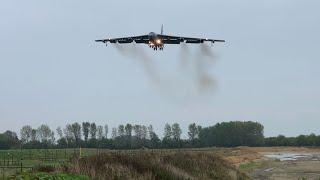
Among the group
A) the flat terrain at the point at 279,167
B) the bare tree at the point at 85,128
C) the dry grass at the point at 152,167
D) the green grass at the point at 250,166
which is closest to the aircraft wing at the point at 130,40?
the dry grass at the point at 152,167

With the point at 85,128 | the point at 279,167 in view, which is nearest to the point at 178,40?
the point at 279,167

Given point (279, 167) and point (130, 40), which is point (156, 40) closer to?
point (130, 40)

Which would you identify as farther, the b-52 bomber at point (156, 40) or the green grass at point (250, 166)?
the green grass at point (250, 166)

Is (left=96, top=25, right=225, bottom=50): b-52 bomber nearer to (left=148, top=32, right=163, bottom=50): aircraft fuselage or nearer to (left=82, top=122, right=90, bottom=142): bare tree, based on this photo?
(left=148, top=32, right=163, bottom=50): aircraft fuselage

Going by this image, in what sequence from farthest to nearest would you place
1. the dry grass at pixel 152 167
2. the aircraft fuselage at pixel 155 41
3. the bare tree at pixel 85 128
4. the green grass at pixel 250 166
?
the bare tree at pixel 85 128 < the green grass at pixel 250 166 < the aircraft fuselage at pixel 155 41 < the dry grass at pixel 152 167

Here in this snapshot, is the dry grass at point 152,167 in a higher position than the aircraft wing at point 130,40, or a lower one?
lower

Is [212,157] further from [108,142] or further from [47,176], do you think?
[108,142]

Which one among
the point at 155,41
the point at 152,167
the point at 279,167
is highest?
the point at 155,41

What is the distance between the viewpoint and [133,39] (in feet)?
191

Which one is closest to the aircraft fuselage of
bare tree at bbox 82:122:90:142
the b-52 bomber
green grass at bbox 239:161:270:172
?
the b-52 bomber

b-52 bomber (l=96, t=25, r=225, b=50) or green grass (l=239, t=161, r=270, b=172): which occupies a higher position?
b-52 bomber (l=96, t=25, r=225, b=50)

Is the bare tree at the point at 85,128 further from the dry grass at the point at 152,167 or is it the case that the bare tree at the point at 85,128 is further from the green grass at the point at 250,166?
the dry grass at the point at 152,167

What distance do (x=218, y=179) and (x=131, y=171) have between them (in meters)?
11.9

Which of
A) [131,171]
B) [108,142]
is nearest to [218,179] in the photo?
[131,171]
